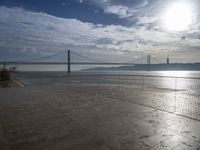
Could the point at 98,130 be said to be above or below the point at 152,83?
above

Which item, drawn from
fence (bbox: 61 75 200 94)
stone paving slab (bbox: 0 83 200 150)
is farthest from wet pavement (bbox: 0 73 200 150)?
fence (bbox: 61 75 200 94)

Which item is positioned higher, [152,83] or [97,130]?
[97,130]

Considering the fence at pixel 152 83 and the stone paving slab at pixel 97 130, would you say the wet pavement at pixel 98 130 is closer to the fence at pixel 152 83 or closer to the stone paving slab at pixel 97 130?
the stone paving slab at pixel 97 130

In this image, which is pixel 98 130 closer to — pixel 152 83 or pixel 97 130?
pixel 97 130

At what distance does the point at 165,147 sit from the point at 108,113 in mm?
1955

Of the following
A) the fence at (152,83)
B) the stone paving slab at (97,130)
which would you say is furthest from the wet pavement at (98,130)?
the fence at (152,83)

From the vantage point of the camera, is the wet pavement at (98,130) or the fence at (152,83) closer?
the wet pavement at (98,130)

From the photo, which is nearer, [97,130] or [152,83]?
[97,130]

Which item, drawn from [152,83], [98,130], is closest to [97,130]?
[98,130]

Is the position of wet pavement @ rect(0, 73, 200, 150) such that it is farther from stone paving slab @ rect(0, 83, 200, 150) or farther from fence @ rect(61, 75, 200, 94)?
fence @ rect(61, 75, 200, 94)

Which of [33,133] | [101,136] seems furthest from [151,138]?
[33,133]

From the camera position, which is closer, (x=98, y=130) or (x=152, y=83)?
(x=98, y=130)

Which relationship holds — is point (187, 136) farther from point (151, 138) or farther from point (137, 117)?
point (137, 117)

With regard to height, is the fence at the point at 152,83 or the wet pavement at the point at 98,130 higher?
the wet pavement at the point at 98,130
